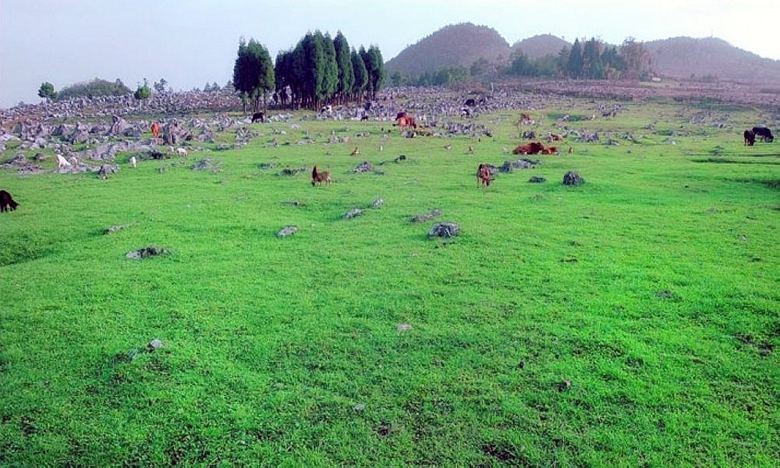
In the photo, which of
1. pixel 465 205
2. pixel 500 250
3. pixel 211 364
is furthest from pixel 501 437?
pixel 465 205

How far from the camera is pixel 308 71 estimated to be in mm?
65438

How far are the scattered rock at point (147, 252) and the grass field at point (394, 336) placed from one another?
0.96 ft

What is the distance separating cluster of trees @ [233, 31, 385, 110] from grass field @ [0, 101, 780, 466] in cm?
4650

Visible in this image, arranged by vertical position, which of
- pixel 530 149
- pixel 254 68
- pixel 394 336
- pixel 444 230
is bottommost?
pixel 394 336

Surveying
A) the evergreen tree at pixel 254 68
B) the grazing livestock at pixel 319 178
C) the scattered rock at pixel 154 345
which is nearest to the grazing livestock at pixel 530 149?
the grazing livestock at pixel 319 178

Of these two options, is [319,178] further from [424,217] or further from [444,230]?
[444,230]

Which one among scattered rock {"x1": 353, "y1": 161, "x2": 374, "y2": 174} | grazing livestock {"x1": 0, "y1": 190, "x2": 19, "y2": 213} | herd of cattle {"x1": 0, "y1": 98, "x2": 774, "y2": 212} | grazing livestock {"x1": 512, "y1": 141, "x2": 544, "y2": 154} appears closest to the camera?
grazing livestock {"x1": 0, "y1": 190, "x2": 19, "y2": 213}

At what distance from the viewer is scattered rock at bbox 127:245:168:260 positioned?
488 inches

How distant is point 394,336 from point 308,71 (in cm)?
6109

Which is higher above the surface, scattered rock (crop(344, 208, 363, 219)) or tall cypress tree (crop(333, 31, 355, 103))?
tall cypress tree (crop(333, 31, 355, 103))

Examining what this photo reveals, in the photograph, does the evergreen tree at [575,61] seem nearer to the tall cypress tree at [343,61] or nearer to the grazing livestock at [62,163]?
the tall cypress tree at [343,61]

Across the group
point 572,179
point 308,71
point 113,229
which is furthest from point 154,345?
point 308,71

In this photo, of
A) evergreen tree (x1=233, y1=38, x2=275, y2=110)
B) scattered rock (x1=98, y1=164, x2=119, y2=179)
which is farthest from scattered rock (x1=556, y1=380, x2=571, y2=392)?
evergreen tree (x1=233, y1=38, x2=275, y2=110)

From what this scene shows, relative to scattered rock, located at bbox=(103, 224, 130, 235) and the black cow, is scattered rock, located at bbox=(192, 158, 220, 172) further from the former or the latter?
the black cow
